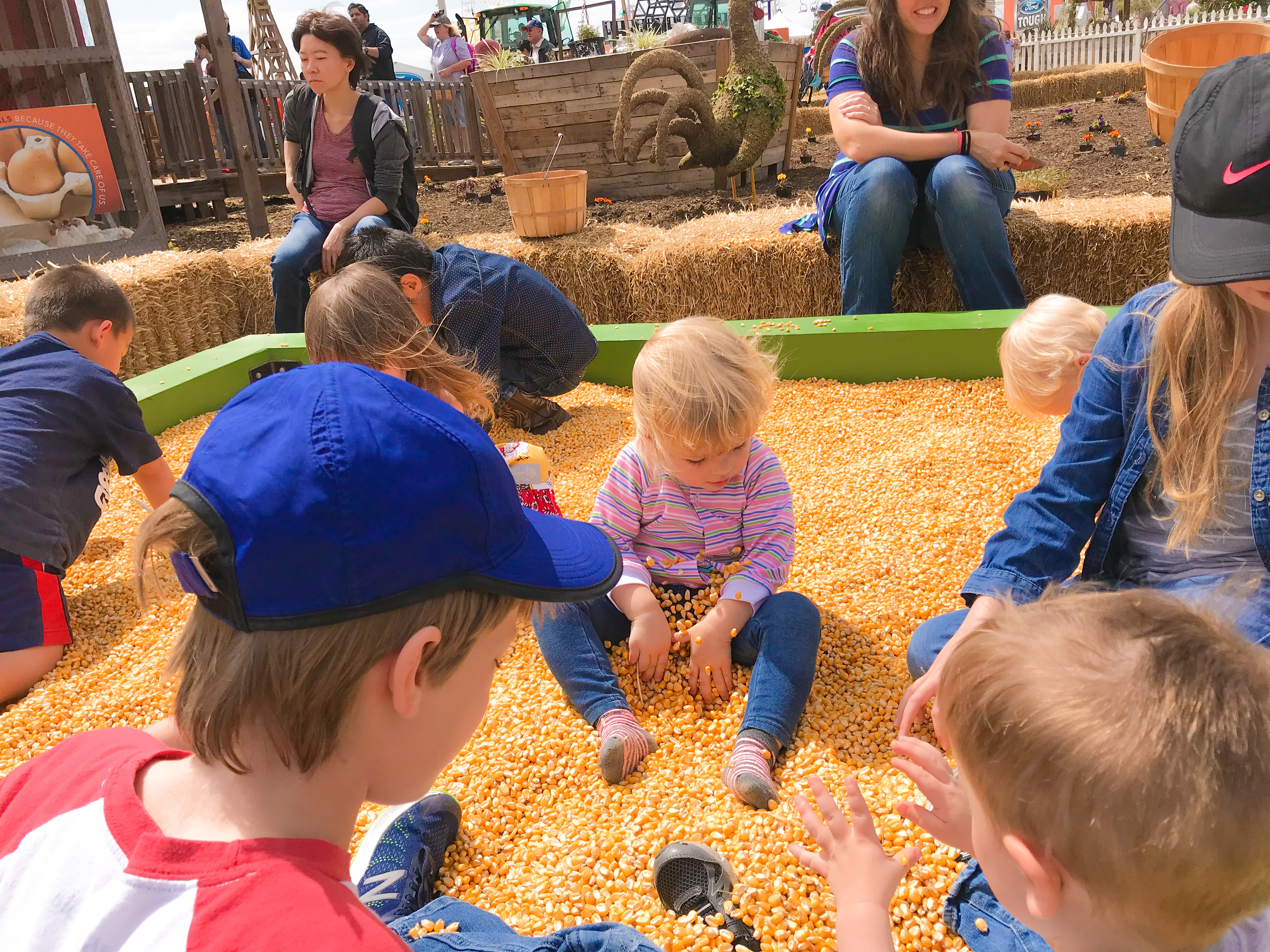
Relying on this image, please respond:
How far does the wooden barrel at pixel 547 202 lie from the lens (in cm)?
486

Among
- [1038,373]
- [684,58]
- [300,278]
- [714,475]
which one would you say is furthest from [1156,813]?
[684,58]

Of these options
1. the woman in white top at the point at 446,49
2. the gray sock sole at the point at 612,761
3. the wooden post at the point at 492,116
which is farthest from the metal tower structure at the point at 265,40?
the gray sock sole at the point at 612,761

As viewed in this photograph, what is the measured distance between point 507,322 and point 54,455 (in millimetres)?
1507

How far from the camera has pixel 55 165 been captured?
584 cm

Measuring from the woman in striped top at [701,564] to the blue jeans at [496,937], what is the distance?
1.33 ft

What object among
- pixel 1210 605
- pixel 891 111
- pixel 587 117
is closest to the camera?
pixel 1210 605

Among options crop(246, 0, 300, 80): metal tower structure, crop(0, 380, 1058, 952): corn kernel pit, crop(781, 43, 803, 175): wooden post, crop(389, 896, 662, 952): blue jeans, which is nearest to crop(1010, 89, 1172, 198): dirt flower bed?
crop(781, 43, 803, 175): wooden post

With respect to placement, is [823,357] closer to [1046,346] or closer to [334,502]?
[1046,346]

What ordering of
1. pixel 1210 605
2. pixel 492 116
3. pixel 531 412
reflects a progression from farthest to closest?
1. pixel 492 116
2. pixel 531 412
3. pixel 1210 605

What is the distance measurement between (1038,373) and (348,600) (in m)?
1.81

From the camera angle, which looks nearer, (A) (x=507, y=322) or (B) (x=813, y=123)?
(A) (x=507, y=322)

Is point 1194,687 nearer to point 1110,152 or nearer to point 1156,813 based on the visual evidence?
point 1156,813

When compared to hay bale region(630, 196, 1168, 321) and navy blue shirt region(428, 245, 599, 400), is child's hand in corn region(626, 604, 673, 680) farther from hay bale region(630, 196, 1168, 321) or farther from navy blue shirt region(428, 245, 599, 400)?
hay bale region(630, 196, 1168, 321)

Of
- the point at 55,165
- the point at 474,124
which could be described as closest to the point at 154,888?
the point at 55,165
